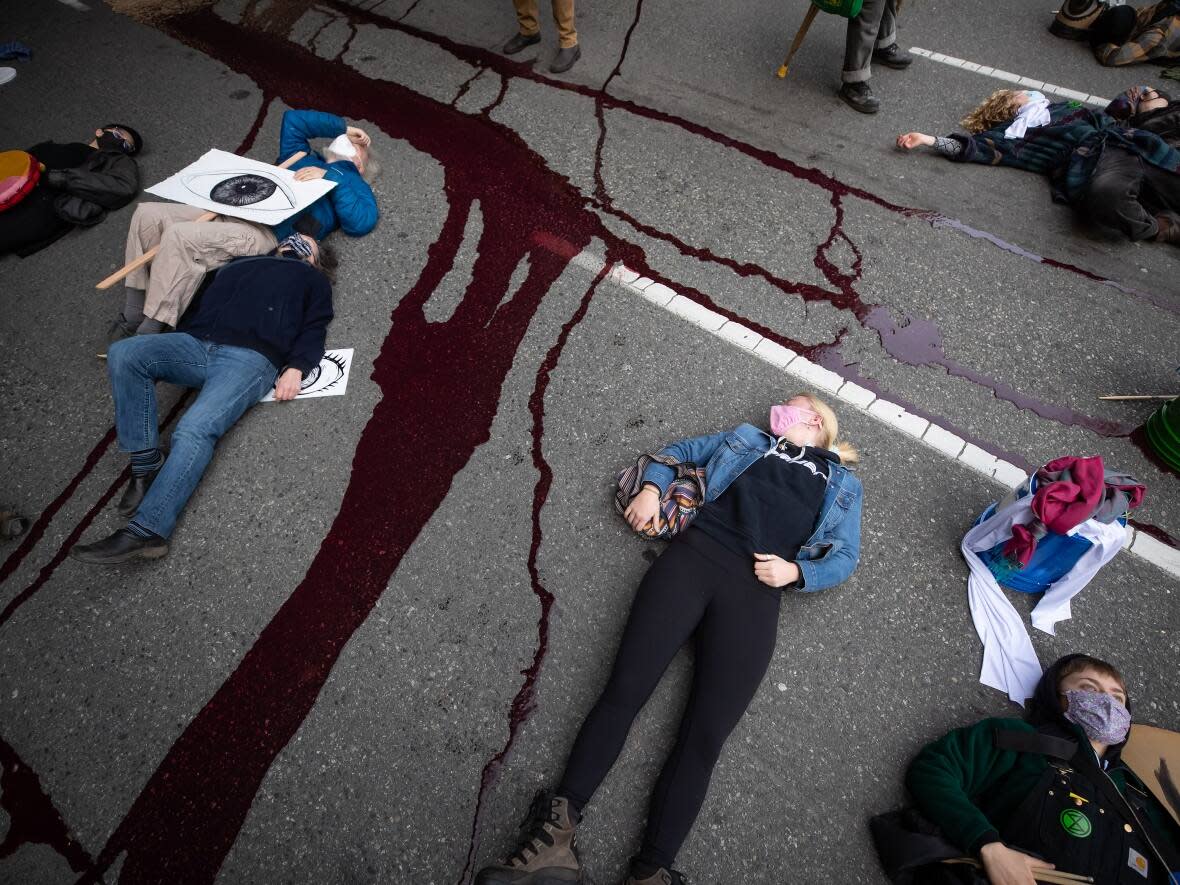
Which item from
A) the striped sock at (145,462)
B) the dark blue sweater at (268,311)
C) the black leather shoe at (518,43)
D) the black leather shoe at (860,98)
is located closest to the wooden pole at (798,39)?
the black leather shoe at (860,98)

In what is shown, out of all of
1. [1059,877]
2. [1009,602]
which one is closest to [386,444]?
[1009,602]

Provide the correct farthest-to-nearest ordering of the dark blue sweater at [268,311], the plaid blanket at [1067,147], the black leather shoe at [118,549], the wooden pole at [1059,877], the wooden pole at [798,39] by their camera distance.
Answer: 1. the wooden pole at [798,39]
2. the plaid blanket at [1067,147]
3. the dark blue sweater at [268,311]
4. the black leather shoe at [118,549]
5. the wooden pole at [1059,877]

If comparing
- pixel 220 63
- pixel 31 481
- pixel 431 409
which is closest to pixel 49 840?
pixel 31 481

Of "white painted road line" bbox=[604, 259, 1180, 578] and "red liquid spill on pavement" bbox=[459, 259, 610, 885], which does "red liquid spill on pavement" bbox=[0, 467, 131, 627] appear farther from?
"white painted road line" bbox=[604, 259, 1180, 578]

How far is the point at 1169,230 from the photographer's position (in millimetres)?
3648

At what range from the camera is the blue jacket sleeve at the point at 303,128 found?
3.66m

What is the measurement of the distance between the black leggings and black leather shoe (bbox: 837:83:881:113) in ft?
12.3

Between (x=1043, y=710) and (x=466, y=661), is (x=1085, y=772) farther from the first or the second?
(x=466, y=661)

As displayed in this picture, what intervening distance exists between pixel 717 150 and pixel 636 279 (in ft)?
4.62

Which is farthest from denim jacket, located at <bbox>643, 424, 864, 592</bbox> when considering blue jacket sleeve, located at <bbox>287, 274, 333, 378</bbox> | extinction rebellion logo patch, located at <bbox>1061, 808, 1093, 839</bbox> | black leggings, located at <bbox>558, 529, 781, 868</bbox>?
blue jacket sleeve, located at <bbox>287, 274, 333, 378</bbox>

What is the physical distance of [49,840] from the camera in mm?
2027

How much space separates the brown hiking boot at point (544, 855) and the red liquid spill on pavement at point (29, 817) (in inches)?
54.7

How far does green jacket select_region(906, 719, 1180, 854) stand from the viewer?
1914 mm

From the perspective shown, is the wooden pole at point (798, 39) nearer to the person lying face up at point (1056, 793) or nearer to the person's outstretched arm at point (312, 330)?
the person's outstretched arm at point (312, 330)
